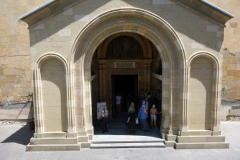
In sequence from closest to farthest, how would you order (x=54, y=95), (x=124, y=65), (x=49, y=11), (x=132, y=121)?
(x=49, y=11) < (x=54, y=95) < (x=132, y=121) < (x=124, y=65)

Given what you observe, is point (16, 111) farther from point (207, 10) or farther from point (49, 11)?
point (207, 10)

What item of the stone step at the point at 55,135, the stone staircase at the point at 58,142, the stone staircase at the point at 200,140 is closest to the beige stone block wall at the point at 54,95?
the stone step at the point at 55,135

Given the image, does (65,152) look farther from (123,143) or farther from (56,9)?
(56,9)

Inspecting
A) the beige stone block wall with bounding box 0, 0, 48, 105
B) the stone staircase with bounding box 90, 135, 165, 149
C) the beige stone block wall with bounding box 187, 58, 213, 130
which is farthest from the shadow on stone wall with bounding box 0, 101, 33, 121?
the beige stone block wall with bounding box 187, 58, 213, 130

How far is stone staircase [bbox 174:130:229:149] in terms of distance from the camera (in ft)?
27.5

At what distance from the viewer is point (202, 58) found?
8234 millimetres

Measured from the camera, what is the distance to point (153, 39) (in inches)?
333

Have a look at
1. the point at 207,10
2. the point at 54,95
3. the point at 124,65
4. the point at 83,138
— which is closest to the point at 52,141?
the point at 83,138

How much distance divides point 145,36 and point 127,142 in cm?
463

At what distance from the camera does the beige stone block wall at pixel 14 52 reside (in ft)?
37.0

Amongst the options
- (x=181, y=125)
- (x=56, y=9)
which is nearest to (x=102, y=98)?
(x=181, y=125)

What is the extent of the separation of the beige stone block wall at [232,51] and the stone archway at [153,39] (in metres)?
5.15

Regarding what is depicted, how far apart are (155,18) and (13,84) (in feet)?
29.8

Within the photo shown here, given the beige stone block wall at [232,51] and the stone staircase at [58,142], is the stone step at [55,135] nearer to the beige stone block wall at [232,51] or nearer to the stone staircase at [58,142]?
the stone staircase at [58,142]
